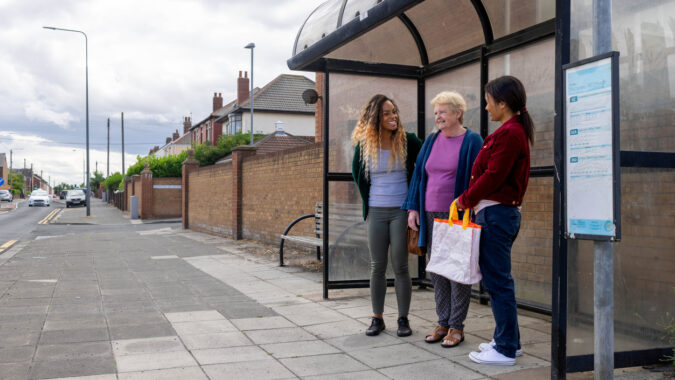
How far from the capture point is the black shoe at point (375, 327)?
4438 millimetres

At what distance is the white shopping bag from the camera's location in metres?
3.58

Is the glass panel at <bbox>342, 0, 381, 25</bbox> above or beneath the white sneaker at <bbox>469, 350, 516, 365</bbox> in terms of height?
above

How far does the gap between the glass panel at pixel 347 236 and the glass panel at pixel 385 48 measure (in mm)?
1461

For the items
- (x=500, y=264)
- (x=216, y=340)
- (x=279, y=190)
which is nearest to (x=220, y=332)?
(x=216, y=340)

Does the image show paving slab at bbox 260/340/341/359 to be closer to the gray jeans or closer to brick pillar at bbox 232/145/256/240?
the gray jeans

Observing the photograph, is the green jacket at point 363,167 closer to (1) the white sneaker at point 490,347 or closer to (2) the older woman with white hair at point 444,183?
(2) the older woman with white hair at point 444,183

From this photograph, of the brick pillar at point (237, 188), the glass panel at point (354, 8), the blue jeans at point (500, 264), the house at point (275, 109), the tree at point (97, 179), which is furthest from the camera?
the tree at point (97, 179)

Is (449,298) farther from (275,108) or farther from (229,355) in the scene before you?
(275,108)

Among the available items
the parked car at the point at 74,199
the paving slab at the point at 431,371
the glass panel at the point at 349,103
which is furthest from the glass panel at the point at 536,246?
the parked car at the point at 74,199

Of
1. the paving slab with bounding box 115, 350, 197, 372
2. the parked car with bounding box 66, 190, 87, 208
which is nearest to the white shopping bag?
the paving slab with bounding box 115, 350, 197, 372

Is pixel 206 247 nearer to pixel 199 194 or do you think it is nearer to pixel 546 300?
pixel 199 194

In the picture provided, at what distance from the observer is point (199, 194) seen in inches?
723

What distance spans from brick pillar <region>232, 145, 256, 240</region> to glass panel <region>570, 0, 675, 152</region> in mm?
11630

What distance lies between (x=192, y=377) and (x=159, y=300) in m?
2.80
